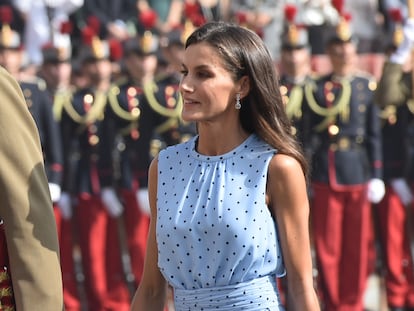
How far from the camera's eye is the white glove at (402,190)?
891 cm

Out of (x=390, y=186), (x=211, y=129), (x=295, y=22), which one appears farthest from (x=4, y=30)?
(x=211, y=129)

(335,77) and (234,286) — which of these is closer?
(234,286)

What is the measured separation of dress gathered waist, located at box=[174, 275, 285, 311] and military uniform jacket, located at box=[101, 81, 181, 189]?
16.9 feet

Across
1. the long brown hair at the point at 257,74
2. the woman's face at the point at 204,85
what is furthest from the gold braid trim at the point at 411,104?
the woman's face at the point at 204,85

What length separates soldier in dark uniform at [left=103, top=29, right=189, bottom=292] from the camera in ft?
29.5

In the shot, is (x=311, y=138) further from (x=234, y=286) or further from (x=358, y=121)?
(x=234, y=286)

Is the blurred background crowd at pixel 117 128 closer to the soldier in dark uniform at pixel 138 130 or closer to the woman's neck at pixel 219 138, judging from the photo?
the soldier in dark uniform at pixel 138 130

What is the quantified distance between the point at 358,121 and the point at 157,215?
4.90 meters

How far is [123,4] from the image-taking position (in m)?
11.3

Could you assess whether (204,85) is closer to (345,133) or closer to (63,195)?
(345,133)

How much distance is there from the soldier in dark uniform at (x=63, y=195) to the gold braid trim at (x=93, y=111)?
69 mm

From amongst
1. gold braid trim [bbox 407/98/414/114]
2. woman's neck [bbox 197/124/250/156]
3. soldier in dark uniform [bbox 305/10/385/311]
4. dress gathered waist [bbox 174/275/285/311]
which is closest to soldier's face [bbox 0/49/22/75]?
soldier in dark uniform [bbox 305/10/385/311]

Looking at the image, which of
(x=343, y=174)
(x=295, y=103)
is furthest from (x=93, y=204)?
(x=343, y=174)

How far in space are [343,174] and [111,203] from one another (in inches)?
65.6
